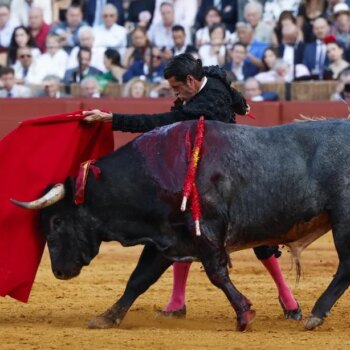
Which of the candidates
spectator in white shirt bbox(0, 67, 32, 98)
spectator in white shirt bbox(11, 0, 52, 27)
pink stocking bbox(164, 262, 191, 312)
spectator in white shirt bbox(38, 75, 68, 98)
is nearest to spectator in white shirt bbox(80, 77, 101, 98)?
spectator in white shirt bbox(38, 75, 68, 98)

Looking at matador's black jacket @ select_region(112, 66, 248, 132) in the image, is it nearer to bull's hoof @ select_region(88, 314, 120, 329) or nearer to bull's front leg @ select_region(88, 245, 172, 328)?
bull's front leg @ select_region(88, 245, 172, 328)

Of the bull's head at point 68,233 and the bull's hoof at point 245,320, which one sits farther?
the bull's head at point 68,233

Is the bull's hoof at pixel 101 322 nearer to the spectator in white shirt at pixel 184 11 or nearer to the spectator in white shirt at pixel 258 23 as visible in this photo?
the spectator in white shirt at pixel 258 23

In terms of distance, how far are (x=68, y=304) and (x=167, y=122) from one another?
1.62 m

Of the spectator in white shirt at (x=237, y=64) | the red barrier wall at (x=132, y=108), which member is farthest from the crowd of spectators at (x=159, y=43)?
the red barrier wall at (x=132, y=108)

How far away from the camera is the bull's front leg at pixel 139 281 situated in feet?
25.3

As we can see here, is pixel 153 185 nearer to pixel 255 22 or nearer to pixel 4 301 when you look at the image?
pixel 4 301

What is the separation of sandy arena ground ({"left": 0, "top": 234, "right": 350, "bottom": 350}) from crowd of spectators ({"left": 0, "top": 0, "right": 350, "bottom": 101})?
14.8ft

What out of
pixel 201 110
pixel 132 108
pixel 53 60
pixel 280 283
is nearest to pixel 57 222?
pixel 201 110

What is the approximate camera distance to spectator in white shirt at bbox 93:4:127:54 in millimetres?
16516

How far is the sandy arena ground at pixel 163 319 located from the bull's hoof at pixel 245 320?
0.05 meters

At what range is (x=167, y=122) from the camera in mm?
7852

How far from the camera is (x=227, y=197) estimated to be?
24.4 ft

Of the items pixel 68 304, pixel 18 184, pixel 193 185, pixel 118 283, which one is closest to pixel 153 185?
pixel 193 185
